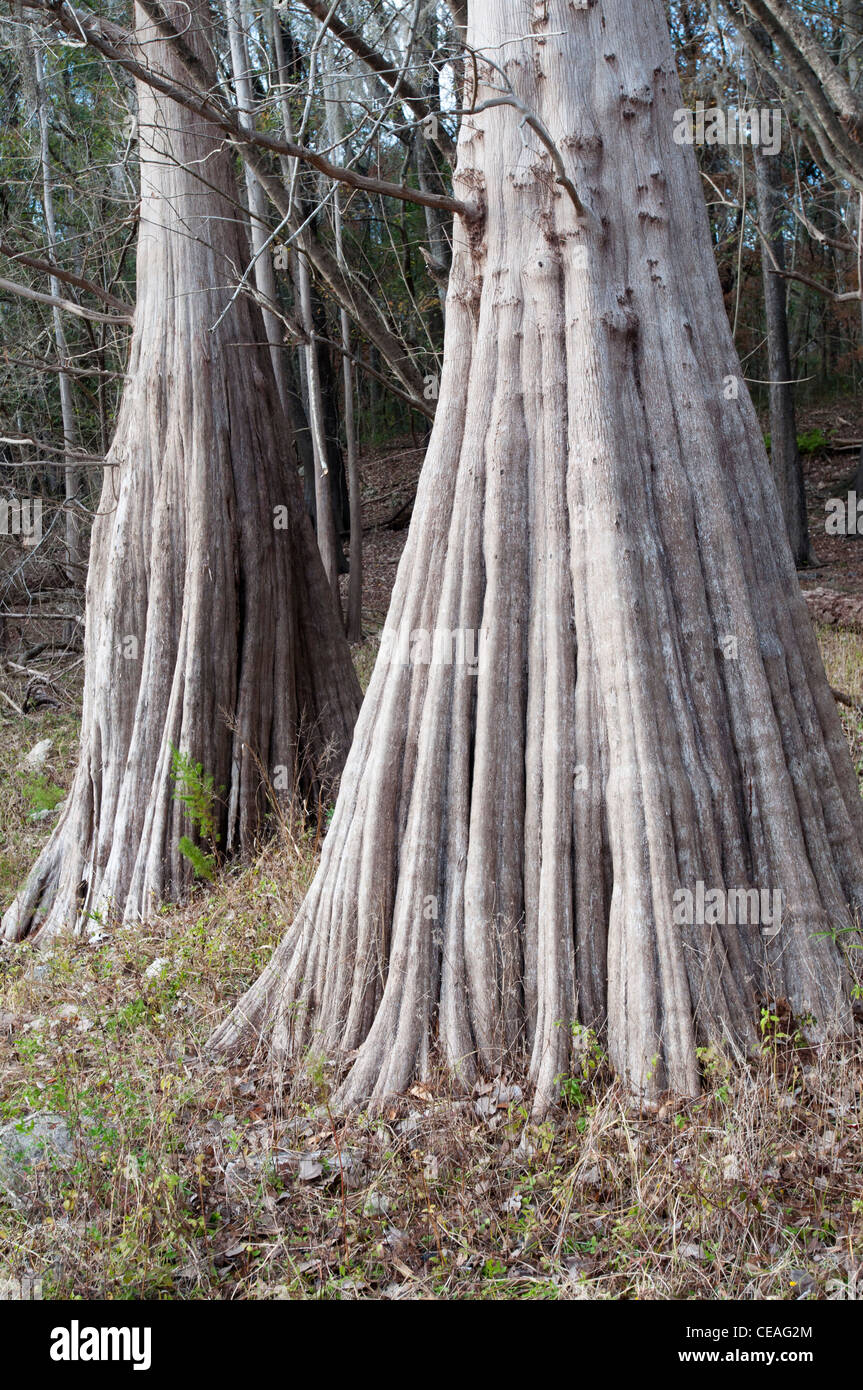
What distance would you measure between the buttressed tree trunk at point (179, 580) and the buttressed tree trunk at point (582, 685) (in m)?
2.49

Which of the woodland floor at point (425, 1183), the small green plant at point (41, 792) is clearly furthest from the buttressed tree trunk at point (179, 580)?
the woodland floor at point (425, 1183)

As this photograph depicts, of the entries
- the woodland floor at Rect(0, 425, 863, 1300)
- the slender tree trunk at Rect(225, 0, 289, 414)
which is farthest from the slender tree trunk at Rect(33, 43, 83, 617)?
the woodland floor at Rect(0, 425, 863, 1300)

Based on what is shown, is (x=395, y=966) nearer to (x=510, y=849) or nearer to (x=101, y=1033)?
(x=510, y=849)

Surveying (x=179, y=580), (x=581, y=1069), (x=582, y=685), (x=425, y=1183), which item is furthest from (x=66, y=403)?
(x=425, y=1183)

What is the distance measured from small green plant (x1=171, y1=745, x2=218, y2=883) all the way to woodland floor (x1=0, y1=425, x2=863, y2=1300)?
1.91m

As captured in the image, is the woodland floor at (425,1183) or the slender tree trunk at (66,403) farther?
the slender tree trunk at (66,403)

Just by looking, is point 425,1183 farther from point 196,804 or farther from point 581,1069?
point 196,804

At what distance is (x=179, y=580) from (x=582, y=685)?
146 inches

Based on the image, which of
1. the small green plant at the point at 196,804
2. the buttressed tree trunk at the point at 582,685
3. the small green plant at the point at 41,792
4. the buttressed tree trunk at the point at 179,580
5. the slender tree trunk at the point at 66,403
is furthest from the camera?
the slender tree trunk at the point at 66,403

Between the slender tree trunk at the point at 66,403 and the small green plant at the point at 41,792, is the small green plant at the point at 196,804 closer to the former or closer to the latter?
the small green plant at the point at 41,792

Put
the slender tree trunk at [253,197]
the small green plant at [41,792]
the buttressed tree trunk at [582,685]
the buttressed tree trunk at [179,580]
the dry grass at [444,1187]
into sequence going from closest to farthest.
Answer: the dry grass at [444,1187], the buttressed tree trunk at [582,685], the buttressed tree trunk at [179,580], the slender tree trunk at [253,197], the small green plant at [41,792]

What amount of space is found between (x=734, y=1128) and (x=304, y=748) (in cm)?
454

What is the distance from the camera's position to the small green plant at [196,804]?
6.39 meters

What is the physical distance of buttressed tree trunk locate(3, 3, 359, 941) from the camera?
22.1ft
